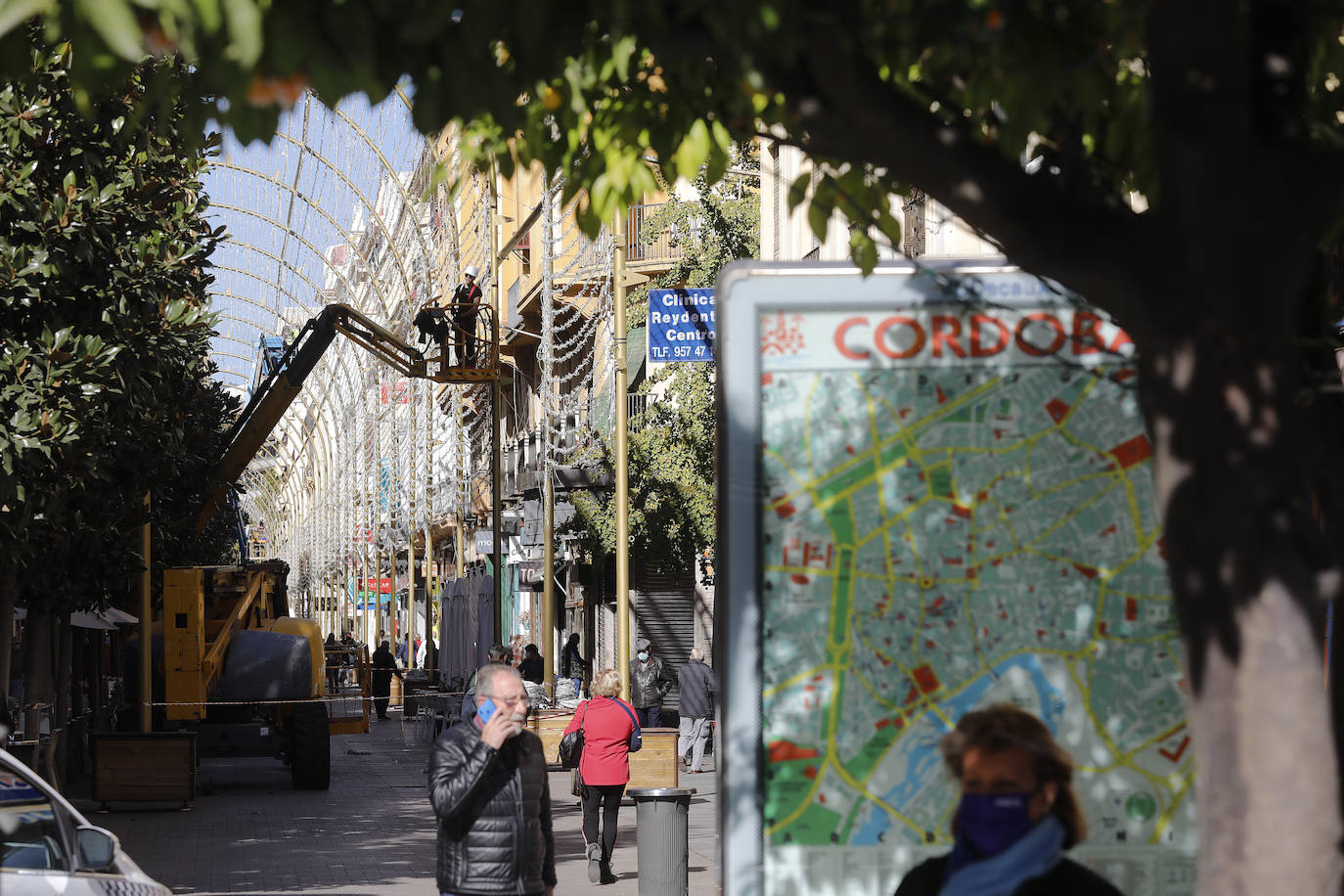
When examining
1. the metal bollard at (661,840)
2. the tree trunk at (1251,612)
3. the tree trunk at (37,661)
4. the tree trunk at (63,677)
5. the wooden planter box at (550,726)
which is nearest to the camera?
the tree trunk at (1251,612)

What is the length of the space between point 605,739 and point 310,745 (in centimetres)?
1084

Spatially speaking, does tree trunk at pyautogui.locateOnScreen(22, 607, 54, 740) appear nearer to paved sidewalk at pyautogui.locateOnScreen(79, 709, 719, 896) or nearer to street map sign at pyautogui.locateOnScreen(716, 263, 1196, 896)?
paved sidewalk at pyautogui.locateOnScreen(79, 709, 719, 896)

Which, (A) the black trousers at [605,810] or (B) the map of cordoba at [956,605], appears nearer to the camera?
(B) the map of cordoba at [956,605]

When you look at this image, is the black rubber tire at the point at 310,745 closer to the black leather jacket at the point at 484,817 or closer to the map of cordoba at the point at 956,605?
the black leather jacket at the point at 484,817

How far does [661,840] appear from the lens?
12914 millimetres

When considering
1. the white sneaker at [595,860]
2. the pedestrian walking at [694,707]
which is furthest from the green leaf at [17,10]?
the pedestrian walking at [694,707]

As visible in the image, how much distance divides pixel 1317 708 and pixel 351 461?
6765 cm

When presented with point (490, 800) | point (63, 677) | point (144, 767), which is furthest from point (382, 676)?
point (490, 800)

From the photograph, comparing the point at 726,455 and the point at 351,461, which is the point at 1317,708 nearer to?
the point at 726,455

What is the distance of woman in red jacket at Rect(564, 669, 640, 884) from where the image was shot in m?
14.6

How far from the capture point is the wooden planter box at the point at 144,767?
2123cm

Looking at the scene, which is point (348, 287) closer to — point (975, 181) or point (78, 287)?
point (78, 287)

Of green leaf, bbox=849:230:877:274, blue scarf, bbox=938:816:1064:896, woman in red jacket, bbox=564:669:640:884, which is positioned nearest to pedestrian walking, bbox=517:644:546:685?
→ woman in red jacket, bbox=564:669:640:884

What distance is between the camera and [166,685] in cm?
2462
